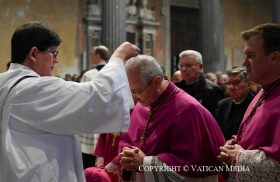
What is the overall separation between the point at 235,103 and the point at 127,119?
103 inches

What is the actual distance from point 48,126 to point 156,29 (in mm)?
13373

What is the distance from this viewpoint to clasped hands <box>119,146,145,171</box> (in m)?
2.93

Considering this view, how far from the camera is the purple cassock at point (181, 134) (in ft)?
9.65

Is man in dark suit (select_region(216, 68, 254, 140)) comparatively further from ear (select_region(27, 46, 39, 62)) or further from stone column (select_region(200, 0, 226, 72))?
stone column (select_region(200, 0, 226, 72))

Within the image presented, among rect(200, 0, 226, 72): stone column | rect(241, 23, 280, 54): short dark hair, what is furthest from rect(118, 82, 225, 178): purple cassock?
rect(200, 0, 226, 72): stone column

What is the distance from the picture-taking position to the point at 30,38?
8.16ft

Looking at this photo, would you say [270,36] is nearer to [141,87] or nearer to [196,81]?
[141,87]

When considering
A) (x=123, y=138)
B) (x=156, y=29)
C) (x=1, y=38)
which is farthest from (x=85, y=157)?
(x=156, y=29)

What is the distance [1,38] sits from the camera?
12750 millimetres

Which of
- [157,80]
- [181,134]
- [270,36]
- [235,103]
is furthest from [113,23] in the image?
[270,36]

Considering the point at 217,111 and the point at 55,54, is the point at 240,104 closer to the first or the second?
the point at 217,111

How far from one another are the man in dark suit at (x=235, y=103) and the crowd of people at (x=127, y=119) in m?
1.62

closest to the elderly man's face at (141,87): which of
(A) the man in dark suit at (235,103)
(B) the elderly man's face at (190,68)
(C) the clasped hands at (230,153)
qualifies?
(C) the clasped hands at (230,153)

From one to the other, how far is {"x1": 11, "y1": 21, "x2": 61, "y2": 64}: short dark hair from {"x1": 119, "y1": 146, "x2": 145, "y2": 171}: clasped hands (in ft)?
2.82
